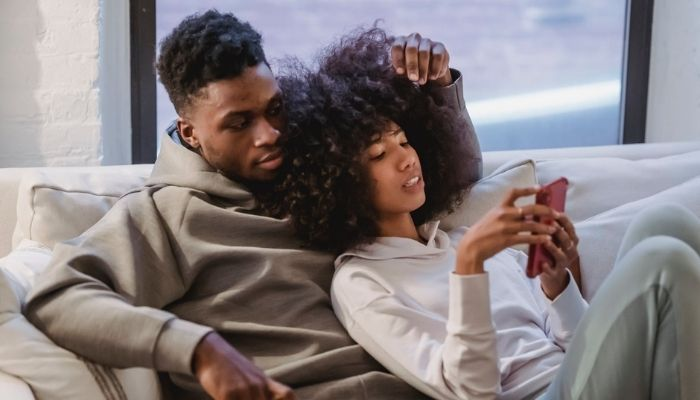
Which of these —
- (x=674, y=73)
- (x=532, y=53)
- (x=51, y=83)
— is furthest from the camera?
(x=532, y=53)

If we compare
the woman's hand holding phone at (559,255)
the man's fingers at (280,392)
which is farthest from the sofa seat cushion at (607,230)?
the man's fingers at (280,392)

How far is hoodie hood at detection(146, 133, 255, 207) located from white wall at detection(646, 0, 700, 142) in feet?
5.01

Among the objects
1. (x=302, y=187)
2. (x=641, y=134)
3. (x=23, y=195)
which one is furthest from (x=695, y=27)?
(x=23, y=195)

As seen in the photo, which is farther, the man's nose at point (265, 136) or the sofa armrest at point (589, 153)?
the sofa armrest at point (589, 153)

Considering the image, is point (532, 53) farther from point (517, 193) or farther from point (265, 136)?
point (517, 193)

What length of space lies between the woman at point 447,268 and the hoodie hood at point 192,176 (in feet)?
0.25

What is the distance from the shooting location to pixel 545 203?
1557 mm

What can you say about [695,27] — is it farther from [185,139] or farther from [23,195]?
[23,195]

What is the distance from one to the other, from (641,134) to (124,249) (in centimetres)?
188

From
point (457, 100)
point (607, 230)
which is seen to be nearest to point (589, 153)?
point (607, 230)

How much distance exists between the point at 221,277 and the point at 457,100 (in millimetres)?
526

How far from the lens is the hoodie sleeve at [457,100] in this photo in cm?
195

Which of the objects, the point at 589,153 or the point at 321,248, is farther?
the point at 589,153

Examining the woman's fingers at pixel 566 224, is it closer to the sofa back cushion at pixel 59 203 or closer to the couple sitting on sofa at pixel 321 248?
the couple sitting on sofa at pixel 321 248
